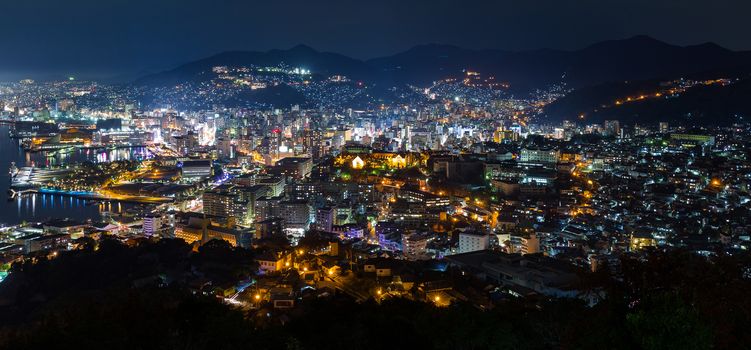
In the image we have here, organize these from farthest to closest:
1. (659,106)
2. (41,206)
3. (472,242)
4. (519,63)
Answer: (519,63), (659,106), (41,206), (472,242)

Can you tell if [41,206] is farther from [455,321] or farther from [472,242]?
[455,321]

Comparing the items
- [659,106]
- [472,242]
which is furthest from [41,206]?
[659,106]

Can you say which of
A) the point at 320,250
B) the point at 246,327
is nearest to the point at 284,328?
the point at 246,327

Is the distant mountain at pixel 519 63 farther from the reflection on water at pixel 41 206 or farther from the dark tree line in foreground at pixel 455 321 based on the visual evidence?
the dark tree line in foreground at pixel 455 321

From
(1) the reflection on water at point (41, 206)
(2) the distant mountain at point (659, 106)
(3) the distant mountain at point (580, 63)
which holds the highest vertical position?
(3) the distant mountain at point (580, 63)

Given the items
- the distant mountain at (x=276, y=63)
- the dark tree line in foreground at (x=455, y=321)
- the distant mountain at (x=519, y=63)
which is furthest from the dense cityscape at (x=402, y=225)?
the distant mountain at (x=276, y=63)

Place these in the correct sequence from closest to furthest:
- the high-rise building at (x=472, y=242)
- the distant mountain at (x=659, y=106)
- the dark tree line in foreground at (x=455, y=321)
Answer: the dark tree line in foreground at (x=455, y=321) < the high-rise building at (x=472, y=242) < the distant mountain at (x=659, y=106)

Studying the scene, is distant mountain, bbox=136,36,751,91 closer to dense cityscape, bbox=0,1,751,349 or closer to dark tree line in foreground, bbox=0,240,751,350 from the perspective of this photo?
dense cityscape, bbox=0,1,751,349
